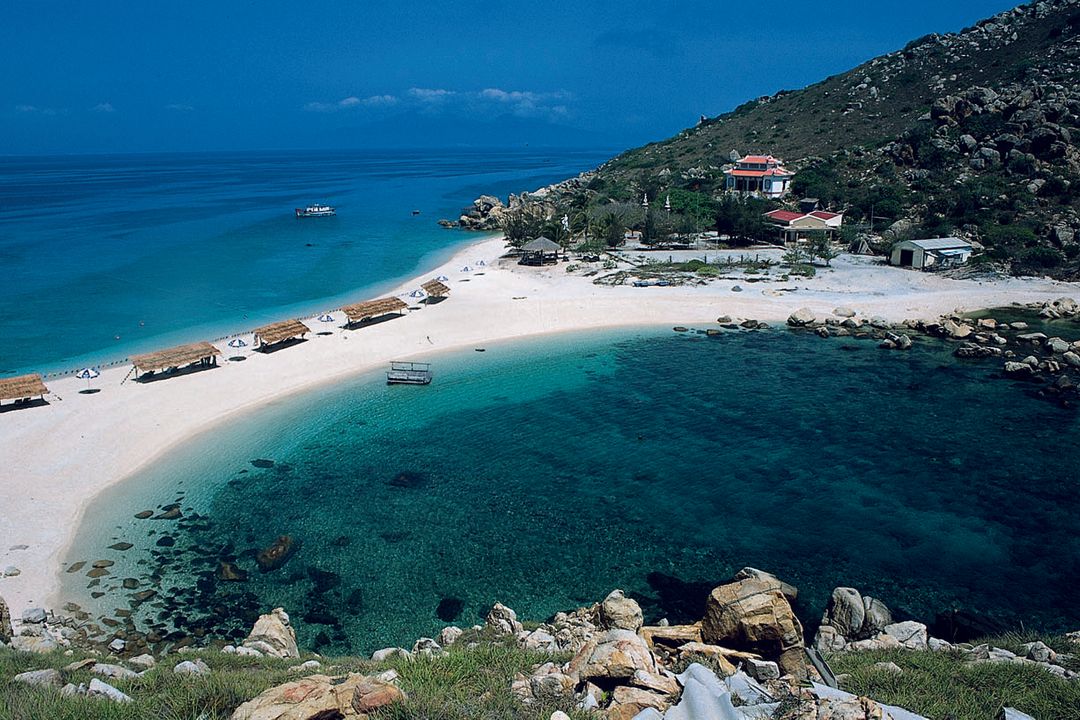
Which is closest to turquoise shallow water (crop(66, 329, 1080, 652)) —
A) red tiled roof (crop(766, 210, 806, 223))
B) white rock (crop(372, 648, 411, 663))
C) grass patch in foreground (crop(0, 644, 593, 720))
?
white rock (crop(372, 648, 411, 663))

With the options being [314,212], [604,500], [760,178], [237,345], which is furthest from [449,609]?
[314,212]

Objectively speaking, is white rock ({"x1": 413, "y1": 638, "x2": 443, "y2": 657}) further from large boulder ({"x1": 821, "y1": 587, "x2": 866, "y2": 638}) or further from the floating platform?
the floating platform

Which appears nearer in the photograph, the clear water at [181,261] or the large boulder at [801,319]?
the large boulder at [801,319]

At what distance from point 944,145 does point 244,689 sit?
72276 millimetres

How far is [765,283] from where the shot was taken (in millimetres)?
42156

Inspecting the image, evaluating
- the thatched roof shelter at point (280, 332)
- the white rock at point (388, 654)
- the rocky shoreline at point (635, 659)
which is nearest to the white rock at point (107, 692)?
the rocky shoreline at point (635, 659)

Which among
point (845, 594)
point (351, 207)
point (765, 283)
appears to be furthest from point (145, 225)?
point (845, 594)

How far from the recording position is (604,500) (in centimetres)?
1925

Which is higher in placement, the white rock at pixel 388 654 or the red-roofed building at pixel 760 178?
the red-roofed building at pixel 760 178

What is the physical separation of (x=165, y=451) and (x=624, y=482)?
15.0 metres

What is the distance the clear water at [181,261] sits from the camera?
118ft

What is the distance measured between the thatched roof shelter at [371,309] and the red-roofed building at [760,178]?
4470cm

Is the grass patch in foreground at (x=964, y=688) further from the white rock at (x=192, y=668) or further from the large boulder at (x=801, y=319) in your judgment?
the large boulder at (x=801, y=319)

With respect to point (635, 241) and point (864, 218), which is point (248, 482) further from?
point (864, 218)
